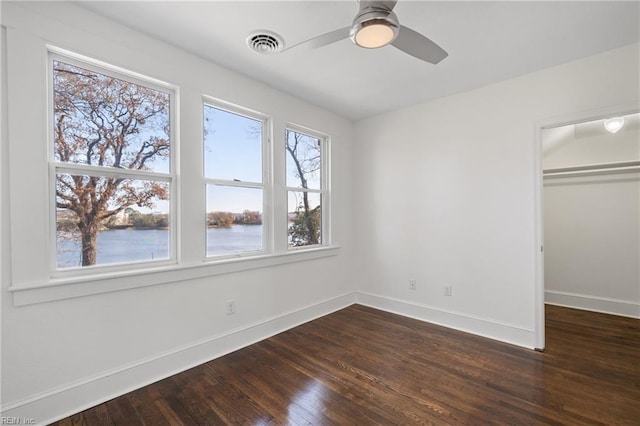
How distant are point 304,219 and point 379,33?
7.90 ft

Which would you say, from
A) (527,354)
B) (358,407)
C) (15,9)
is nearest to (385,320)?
(527,354)

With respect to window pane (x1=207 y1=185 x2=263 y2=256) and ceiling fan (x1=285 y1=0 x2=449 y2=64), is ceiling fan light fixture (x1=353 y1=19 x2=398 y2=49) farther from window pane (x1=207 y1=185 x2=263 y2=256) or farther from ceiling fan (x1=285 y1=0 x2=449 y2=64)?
window pane (x1=207 y1=185 x2=263 y2=256)

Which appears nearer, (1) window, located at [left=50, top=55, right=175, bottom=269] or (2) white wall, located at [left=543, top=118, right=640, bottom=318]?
(1) window, located at [left=50, top=55, right=175, bottom=269]

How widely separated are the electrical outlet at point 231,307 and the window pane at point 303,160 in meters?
1.44

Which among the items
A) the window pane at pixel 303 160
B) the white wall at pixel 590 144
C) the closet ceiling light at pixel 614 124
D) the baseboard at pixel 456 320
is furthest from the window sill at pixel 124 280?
the closet ceiling light at pixel 614 124

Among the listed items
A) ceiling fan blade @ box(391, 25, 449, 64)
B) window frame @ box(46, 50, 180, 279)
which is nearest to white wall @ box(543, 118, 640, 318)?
ceiling fan blade @ box(391, 25, 449, 64)

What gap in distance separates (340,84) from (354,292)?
9.22ft

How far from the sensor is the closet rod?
3.38 m

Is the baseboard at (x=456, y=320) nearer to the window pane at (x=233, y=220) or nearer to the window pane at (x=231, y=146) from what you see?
the window pane at (x=233, y=220)

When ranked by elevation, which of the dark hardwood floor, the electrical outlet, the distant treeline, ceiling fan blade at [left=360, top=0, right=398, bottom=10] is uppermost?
ceiling fan blade at [left=360, top=0, right=398, bottom=10]

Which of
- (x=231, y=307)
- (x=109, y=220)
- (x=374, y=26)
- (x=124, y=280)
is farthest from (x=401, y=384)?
(x=109, y=220)

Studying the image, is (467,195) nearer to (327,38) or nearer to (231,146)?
(327,38)

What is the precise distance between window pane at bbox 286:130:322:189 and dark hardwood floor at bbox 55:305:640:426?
1804 mm

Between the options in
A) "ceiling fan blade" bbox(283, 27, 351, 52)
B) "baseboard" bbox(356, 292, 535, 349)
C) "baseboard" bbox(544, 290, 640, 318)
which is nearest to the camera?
"ceiling fan blade" bbox(283, 27, 351, 52)
